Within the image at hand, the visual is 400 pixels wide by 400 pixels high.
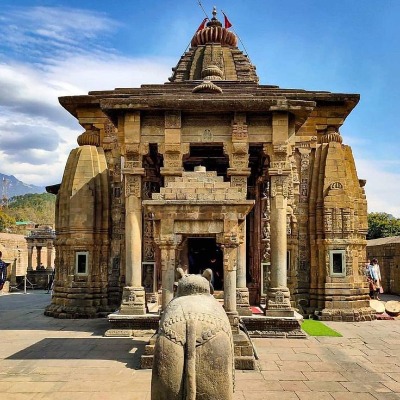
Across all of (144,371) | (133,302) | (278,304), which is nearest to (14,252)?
(133,302)

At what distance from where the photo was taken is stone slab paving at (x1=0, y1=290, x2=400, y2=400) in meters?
8.32

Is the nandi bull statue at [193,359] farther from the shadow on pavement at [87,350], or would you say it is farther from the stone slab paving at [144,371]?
the shadow on pavement at [87,350]

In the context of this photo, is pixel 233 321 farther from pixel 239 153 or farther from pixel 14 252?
pixel 14 252

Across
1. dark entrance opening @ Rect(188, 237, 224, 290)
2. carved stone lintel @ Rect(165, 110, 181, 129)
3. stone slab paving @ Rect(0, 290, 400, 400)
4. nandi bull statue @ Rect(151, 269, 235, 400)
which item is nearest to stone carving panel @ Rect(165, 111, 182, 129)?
carved stone lintel @ Rect(165, 110, 181, 129)

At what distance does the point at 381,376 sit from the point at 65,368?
643cm

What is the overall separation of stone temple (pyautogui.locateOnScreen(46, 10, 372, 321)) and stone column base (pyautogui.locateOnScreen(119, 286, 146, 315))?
3cm

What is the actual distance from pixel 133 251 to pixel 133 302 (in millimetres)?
1461

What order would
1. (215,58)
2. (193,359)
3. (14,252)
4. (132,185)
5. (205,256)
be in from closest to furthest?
(193,359)
(132,185)
(205,256)
(215,58)
(14,252)

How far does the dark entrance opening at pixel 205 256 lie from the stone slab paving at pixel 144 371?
489cm

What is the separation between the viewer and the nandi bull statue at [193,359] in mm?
4949

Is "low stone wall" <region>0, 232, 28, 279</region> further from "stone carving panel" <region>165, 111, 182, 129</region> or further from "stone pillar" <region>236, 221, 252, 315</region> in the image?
"stone pillar" <region>236, 221, 252, 315</region>

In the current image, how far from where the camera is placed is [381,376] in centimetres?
950

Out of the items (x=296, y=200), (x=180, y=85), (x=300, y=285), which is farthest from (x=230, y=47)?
(x=300, y=285)

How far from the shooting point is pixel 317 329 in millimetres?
14664
